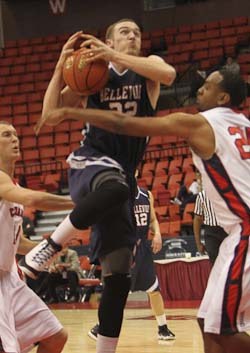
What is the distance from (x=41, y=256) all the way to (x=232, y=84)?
1.41 m

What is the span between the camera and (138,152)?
180 inches

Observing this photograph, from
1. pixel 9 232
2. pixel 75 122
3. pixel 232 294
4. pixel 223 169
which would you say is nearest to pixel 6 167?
pixel 9 232

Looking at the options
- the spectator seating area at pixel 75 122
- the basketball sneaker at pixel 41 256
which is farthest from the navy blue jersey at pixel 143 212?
the spectator seating area at pixel 75 122

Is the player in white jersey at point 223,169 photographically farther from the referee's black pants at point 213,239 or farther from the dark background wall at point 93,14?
the dark background wall at point 93,14

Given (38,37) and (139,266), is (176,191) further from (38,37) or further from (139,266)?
(38,37)

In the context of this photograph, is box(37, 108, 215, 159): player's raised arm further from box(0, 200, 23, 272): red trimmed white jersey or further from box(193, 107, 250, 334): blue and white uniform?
box(0, 200, 23, 272): red trimmed white jersey

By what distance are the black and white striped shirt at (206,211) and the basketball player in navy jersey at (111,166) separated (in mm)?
3163

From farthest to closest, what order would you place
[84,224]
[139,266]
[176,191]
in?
1. [176,191]
2. [139,266]
3. [84,224]

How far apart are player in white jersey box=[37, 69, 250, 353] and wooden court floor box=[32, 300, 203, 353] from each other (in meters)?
2.79

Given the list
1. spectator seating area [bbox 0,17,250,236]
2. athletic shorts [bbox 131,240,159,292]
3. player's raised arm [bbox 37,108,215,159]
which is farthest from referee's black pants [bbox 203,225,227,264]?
spectator seating area [bbox 0,17,250,236]

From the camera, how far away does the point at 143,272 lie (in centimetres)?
805

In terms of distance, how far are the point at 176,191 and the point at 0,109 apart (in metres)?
7.11

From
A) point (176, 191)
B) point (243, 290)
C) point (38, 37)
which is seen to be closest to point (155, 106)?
point (243, 290)

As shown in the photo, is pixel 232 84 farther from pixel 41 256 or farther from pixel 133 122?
pixel 41 256
